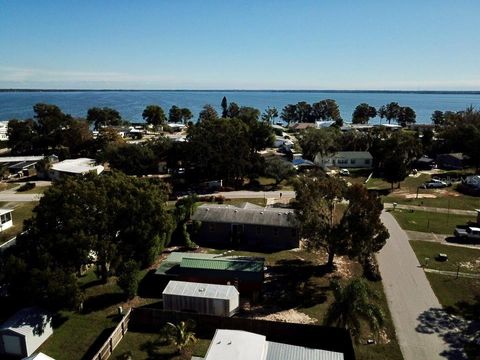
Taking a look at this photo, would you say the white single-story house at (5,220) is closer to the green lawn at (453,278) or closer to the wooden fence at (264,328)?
the wooden fence at (264,328)

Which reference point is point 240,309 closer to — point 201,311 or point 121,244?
point 201,311

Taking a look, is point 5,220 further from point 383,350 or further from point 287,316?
point 383,350

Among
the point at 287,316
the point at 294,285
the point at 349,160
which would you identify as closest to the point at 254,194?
the point at 294,285

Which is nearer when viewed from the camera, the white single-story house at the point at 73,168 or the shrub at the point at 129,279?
the shrub at the point at 129,279

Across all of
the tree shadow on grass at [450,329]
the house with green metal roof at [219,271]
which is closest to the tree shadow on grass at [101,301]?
the house with green metal roof at [219,271]

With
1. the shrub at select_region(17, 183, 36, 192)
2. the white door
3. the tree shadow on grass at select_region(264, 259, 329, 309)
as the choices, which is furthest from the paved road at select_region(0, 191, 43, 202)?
the tree shadow on grass at select_region(264, 259, 329, 309)

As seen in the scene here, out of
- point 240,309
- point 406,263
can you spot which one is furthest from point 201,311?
point 406,263
